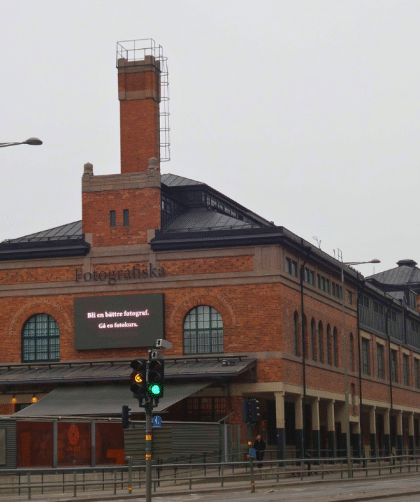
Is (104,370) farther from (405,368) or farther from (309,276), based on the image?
(405,368)

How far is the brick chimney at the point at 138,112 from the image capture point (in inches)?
2410

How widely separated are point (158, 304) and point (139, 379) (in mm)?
33051

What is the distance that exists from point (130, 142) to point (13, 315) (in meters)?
11.5

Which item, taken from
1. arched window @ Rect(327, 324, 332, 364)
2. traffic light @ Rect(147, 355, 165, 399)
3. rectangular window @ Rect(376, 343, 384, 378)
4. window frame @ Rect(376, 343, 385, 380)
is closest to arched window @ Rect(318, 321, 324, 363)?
arched window @ Rect(327, 324, 332, 364)

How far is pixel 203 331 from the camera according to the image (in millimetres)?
56969

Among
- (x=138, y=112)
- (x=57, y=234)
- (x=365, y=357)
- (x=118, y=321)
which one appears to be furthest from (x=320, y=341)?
(x=138, y=112)

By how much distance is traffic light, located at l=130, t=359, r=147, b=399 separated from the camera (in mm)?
24094

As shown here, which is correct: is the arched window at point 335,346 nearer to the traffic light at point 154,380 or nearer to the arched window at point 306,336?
the arched window at point 306,336

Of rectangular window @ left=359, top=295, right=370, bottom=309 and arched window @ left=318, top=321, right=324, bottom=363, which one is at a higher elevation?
rectangular window @ left=359, top=295, right=370, bottom=309

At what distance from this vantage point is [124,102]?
61.8 meters

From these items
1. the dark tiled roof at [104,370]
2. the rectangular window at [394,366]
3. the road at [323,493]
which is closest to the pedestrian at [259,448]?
the dark tiled roof at [104,370]

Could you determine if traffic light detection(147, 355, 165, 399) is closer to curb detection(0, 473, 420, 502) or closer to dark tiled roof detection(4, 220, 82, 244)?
curb detection(0, 473, 420, 502)

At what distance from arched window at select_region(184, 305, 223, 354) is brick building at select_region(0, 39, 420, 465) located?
0.06 metres

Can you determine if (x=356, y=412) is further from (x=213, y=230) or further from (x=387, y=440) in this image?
(x=213, y=230)
